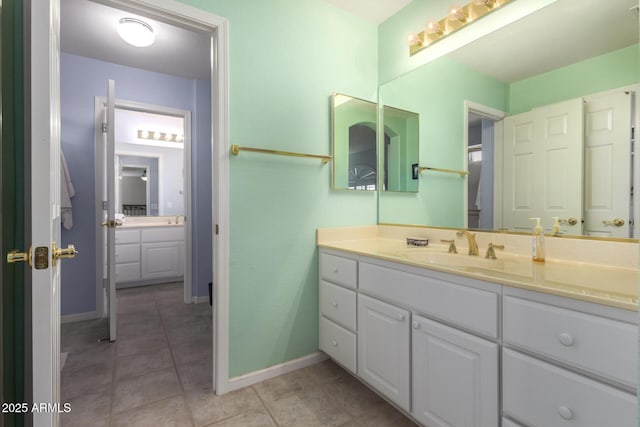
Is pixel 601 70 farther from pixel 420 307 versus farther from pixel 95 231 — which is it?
pixel 95 231

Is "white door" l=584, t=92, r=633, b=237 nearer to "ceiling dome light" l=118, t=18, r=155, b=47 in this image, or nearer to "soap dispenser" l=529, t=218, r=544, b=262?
"soap dispenser" l=529, t=218, r=544, b=262

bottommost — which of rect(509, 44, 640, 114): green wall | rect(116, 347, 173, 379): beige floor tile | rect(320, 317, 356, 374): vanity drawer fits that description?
rect(116, 347, 173, 379): beige floor tile

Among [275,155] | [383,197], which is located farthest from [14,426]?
[383,197]

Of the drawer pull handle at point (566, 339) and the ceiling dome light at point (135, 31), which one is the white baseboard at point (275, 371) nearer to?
the drawer pull handle at point (566, 339)

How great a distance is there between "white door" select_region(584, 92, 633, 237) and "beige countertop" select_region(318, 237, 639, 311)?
181mm

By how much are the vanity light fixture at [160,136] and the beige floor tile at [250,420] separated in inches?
167

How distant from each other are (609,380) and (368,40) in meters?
2.29

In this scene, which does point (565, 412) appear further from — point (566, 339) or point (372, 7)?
point (372, 7)

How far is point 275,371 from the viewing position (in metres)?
1.86

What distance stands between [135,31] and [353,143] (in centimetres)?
180

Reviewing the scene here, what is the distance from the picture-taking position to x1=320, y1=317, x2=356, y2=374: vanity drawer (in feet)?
5.56

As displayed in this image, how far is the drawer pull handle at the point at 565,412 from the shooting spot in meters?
0.86

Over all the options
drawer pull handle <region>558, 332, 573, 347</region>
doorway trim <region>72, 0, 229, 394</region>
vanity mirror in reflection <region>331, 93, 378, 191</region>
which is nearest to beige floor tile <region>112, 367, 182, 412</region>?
doorway trim <region>72, 0, 229, 394</region>

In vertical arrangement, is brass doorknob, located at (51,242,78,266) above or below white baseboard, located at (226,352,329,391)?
above
